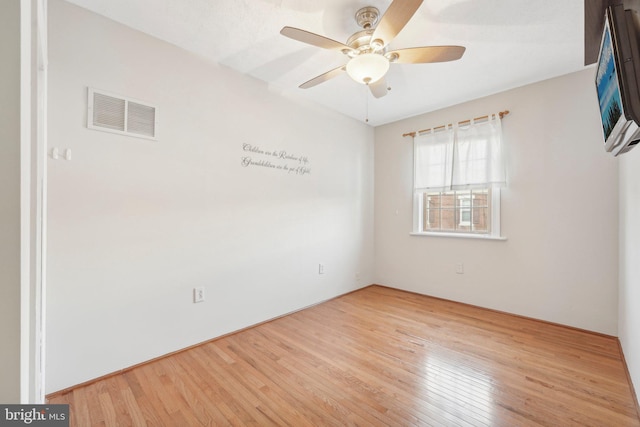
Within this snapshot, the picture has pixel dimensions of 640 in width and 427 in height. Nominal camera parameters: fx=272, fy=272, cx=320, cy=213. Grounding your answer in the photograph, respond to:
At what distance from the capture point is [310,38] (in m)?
1.63

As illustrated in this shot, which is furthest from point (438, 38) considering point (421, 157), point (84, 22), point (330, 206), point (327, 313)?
point (327, 313)

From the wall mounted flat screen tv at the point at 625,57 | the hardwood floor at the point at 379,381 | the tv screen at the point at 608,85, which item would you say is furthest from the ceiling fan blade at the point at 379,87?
the hardwood floor at the point at 379,381

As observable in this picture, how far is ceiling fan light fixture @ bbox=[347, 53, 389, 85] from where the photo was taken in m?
1.69

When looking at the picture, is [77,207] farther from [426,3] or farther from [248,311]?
[426,3]

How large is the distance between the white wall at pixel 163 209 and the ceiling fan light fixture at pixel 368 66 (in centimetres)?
134

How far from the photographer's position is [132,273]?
2.02 meters

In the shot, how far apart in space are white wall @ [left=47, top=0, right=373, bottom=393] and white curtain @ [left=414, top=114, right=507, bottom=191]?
1.48 m

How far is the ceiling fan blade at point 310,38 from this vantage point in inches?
60.7

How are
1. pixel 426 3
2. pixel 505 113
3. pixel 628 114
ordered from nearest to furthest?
pixel 628 114
pixel 426 3
pixel 505 113

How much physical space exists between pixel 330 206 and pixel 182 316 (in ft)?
6.83
